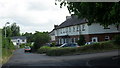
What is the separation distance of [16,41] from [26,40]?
298 inches

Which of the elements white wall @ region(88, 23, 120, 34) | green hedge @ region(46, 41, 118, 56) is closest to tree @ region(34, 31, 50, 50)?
white wall @ region(88, 23, 120, 34)

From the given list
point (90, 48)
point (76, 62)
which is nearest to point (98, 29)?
point (90, 48)

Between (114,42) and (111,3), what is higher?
(111,3)

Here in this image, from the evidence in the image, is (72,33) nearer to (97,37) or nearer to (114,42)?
(97,37)

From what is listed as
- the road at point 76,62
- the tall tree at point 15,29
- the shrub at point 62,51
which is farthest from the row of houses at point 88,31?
the tall tree at point 15,29

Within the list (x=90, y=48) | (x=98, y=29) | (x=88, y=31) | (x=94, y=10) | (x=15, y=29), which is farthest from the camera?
(x=15, y=29)

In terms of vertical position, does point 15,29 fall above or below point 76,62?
above

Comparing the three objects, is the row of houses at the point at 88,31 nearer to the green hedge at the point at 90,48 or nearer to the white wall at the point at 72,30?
the white wall at the point at 72,30

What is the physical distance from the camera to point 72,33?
61.0 metres

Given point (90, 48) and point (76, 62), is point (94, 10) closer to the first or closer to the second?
A: point (76, 62)

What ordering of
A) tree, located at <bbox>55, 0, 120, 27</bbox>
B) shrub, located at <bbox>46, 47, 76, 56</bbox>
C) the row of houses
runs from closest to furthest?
1. tree, located at <bbox>55, 0, 120, 27</bbox>
2. shrub, located at <bbox>46, 47, 76, 56</bbox>
3. the row of houses

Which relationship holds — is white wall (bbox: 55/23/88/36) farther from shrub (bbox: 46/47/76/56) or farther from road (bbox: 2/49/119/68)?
road (bbox: 2/49/119/68)

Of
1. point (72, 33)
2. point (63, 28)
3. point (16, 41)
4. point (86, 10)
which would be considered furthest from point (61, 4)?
point (16, 41)

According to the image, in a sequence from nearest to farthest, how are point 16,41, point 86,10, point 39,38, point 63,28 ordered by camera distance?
point 86,10, point 39,38, point 63,28, point 16,41
